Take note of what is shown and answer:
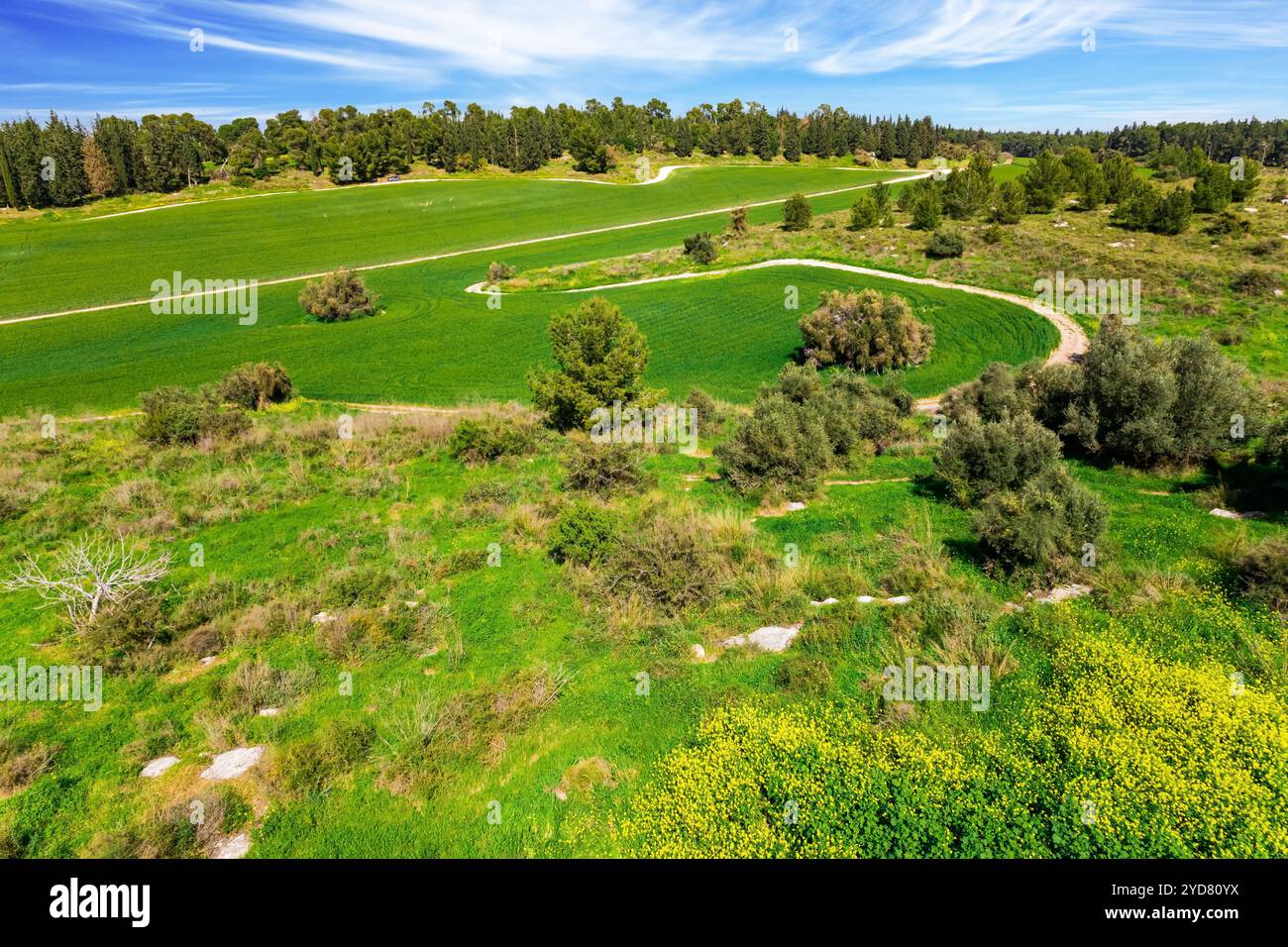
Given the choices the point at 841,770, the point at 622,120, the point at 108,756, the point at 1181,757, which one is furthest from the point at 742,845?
the point at 622,120

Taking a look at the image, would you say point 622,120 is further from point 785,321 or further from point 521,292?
point 785,321

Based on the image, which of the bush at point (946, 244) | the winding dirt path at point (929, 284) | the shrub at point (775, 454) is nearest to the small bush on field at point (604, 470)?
the shrub at point (775, 454)

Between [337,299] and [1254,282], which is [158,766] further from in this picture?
[1254,282]

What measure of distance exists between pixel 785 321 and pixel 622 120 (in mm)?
130450

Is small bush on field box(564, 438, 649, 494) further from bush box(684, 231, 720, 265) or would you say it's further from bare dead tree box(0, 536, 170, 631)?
bush box(684, 231, 720, 265)

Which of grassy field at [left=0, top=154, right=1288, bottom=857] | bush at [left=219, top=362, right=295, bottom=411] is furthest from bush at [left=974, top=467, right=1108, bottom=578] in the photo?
bush at [left=219, top=362, right=295, bottom=411]

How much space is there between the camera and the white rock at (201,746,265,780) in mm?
8617

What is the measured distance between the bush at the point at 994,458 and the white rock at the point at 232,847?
17.3m

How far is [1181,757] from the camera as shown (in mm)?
7906

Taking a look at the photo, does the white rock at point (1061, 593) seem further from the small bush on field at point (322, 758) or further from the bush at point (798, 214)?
the bush at point (798, 214)

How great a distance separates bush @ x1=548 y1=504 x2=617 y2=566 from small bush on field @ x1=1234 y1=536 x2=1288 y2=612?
12600 millimetres

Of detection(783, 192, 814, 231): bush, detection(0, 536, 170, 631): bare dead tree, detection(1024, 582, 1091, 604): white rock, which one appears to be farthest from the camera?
detection(783, 192, 814, 231): bush

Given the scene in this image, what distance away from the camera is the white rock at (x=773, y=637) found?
→ 11406 mm
